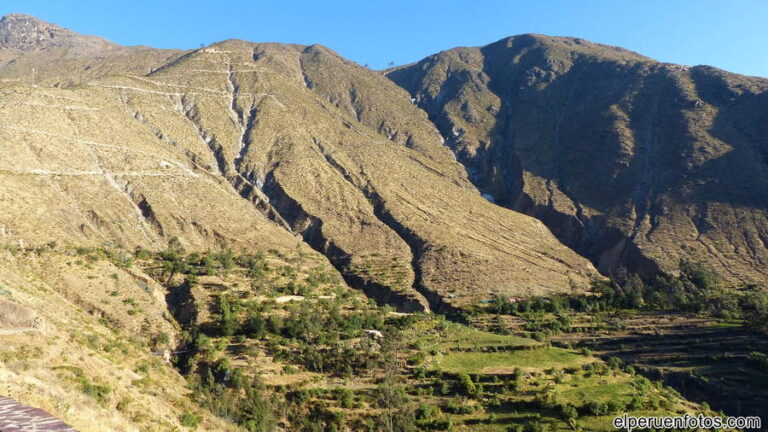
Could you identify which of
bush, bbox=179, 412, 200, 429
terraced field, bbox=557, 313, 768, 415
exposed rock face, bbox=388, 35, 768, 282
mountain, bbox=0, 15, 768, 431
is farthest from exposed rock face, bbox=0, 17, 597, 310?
bush, bbox=179, 412, 200, 429

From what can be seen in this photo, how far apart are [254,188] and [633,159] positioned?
10318 cm

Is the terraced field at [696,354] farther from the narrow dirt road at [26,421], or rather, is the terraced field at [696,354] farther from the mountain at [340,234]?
the narrow dirt road at [26,421]

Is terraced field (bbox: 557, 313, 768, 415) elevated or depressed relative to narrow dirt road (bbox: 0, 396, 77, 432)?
depressed

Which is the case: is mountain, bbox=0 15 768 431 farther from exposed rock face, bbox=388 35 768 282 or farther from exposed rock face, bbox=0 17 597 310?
exposed rock face, bbox=388 35 768 282

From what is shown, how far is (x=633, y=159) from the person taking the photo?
4921 inches

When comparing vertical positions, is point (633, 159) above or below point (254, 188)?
above

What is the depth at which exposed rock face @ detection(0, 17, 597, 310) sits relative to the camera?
2660 inches

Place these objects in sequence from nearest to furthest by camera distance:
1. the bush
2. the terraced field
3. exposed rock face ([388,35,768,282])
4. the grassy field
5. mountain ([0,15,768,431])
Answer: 1. the bush
2. mountain ([0,15,768,431])
3. the grassy field
4. the terraced field
5. exposed rock face ([388,35,768,282])

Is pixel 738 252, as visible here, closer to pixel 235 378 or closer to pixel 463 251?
pixel 463 251

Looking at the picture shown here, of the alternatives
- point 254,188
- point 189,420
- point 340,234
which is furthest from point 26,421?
point 254,188

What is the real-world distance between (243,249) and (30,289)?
3808cm

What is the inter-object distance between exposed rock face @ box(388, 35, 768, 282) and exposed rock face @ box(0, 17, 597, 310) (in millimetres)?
15875

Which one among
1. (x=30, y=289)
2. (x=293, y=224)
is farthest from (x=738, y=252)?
(x=30, y=289)

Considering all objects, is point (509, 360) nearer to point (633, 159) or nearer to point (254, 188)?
point (254, 188)
